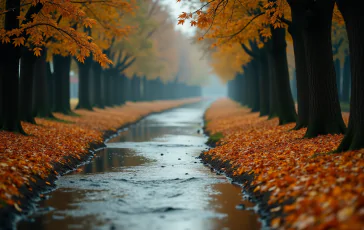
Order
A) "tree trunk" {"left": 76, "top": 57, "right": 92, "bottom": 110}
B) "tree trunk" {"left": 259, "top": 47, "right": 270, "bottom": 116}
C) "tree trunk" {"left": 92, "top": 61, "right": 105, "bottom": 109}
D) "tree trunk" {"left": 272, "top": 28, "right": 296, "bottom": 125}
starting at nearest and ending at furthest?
1. "tree trunk" {"left": 272, "top": 28, "right": 296, "bottom": 125}
2. "tree trunk" {"left": 259, "top": 47, "right": 270, "bottom": 116}
3. "tree trunk" {"left": 76, "top": 57, "right": 92, "bottom": 110}
4. "tree trunk" {"left": 92, "top": 61, "right": 105, "bottom": 109}

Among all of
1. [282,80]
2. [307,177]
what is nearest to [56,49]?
[282,80]

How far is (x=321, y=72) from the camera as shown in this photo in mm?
14773

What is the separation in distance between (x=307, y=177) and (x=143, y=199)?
123 inches

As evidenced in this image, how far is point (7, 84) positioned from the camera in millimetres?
16844

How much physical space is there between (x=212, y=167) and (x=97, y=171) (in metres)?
3.25

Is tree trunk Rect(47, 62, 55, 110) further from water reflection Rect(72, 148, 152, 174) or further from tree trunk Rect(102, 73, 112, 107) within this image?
tree trunk Rect(102, 73, 112, 107)

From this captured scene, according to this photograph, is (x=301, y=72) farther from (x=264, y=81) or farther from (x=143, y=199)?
(x=264, y=81)

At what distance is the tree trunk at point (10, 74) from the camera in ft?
54.0

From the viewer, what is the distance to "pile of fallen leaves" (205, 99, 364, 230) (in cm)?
640

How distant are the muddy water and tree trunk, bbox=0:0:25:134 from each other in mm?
3646

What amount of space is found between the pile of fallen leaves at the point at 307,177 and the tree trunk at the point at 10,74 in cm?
702

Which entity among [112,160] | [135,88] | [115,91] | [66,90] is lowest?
[112,160]

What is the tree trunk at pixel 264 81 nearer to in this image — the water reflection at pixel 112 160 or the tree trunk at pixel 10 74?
the water reflection at pixel 112 160

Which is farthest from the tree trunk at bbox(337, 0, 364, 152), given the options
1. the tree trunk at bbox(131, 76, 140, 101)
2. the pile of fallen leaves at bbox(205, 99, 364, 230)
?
the tree trunk at bbox(131, 76, 140, 101)
